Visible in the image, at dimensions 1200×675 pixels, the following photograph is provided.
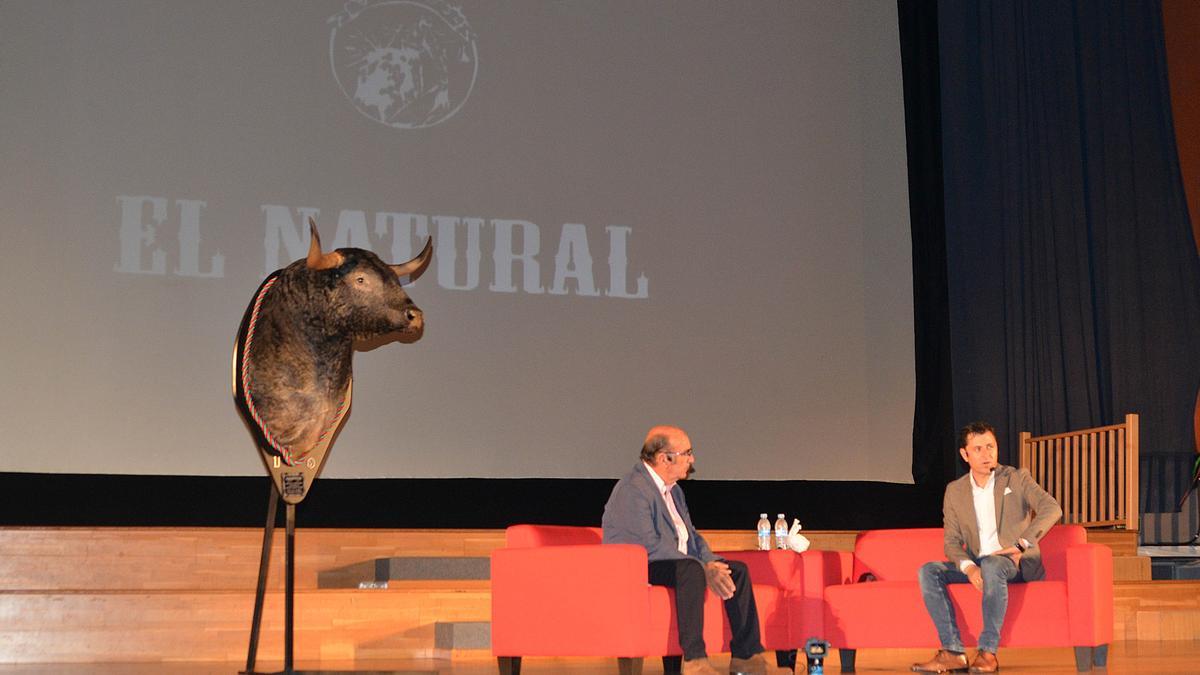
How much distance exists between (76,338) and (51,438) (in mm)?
544

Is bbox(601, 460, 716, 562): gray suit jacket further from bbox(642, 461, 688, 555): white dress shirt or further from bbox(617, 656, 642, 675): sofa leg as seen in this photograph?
bbox(617, 656, 642, 675): sofa leg

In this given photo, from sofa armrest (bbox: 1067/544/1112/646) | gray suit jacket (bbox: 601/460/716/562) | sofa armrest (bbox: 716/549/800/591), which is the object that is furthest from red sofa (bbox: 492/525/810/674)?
sofa armrest (bbox: 1067/544/1112/646)

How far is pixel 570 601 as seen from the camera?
476cm

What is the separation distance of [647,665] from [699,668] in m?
1.18

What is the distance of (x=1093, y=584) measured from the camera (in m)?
5.00

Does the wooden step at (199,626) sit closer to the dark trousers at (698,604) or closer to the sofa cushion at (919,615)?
the dark trousers at (698,604)

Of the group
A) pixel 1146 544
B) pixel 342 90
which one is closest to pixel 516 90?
pixel 342 90

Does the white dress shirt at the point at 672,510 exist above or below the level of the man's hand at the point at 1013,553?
above

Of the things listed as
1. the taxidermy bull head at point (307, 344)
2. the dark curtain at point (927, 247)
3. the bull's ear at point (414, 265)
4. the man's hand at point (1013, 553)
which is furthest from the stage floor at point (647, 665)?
the dark curtain at point (927, 247)

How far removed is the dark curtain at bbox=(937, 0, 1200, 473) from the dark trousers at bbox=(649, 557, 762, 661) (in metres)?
4.40

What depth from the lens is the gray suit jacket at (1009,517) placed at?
5.08 m

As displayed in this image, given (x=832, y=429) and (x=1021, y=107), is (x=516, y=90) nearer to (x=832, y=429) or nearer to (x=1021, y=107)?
(x=832, y=429)

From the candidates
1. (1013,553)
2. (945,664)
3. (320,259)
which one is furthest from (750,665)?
(320,259)

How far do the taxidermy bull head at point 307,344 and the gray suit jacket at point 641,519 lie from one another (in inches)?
58.5
